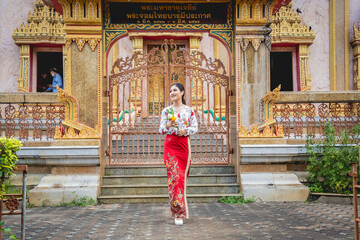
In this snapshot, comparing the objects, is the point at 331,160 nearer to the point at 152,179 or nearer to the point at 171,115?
the point at 152,179

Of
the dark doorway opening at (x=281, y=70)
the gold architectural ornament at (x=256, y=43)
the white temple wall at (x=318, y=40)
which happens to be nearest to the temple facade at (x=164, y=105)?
the gold architectural ornament at (x=256, y=43)

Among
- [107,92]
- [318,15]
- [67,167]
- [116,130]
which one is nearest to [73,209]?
[67,167]

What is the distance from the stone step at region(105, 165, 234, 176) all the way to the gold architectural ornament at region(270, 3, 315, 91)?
7.79 meters

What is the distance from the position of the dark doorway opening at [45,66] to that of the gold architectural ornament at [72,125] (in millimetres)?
8382

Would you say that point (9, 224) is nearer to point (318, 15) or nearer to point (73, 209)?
point (73, 209)

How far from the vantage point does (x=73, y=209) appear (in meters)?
7.09

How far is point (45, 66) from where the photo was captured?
16.3 m

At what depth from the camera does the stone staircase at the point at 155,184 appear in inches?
306

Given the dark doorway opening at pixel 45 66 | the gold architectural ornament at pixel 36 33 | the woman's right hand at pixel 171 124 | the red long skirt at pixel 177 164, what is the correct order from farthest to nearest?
the dark doorway opening at pixel 45 66 → the gold architectural ornament at pixel 36 33 → the red long skirt at pixel 177 164 → the woman's right hand at pixel 171 124

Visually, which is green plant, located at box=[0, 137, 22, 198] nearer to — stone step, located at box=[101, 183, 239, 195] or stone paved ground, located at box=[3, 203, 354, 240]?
stone paved ground, located at box=[3, 203, 354, 240]

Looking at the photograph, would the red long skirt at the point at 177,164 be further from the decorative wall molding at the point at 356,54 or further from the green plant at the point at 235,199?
the decorative wall molding at the point at 356,54

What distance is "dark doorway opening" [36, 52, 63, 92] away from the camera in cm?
1598

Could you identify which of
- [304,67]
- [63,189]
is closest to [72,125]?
[63,189]

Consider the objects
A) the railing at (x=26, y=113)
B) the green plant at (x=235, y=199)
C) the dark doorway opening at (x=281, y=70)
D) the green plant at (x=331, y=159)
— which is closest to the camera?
the green plant at (x=331, y=159)
